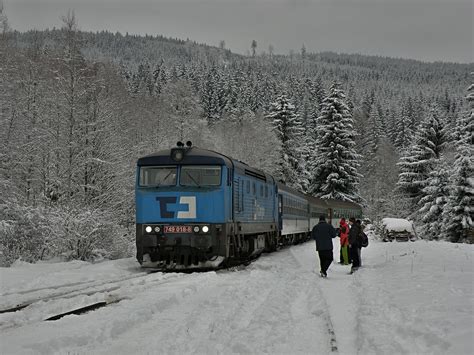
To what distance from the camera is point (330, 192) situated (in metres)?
49.0

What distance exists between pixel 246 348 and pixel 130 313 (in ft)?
7.58

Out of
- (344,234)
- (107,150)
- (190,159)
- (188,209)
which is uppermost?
(107,150)

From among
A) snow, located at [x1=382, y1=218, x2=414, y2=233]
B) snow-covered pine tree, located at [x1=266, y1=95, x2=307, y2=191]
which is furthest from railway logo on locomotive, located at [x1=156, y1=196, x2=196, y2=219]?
snow-covered pine tree, located at [x1=266, y1=95, x2=307, y2=191]

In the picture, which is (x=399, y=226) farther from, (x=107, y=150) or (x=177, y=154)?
(x=177, y=154)

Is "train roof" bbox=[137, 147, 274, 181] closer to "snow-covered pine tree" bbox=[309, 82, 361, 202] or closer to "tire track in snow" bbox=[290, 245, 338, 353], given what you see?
"tire track in snow" bbox=[290, 245, 338, 353]

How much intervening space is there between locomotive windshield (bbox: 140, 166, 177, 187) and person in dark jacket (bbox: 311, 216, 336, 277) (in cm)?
436

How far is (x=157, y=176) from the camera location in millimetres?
14992

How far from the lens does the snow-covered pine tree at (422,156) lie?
1683 inches

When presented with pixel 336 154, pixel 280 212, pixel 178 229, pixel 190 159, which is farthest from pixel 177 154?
pixel 336 154

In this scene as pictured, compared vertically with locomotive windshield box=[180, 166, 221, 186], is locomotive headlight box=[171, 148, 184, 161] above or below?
above

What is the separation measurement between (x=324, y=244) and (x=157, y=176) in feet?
17.1

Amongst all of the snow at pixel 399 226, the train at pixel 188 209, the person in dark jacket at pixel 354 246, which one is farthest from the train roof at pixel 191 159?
the snow at pixel 399 226

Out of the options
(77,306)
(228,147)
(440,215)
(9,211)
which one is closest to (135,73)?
(228,147)

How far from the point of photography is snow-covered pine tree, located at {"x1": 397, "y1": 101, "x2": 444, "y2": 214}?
42.8m
